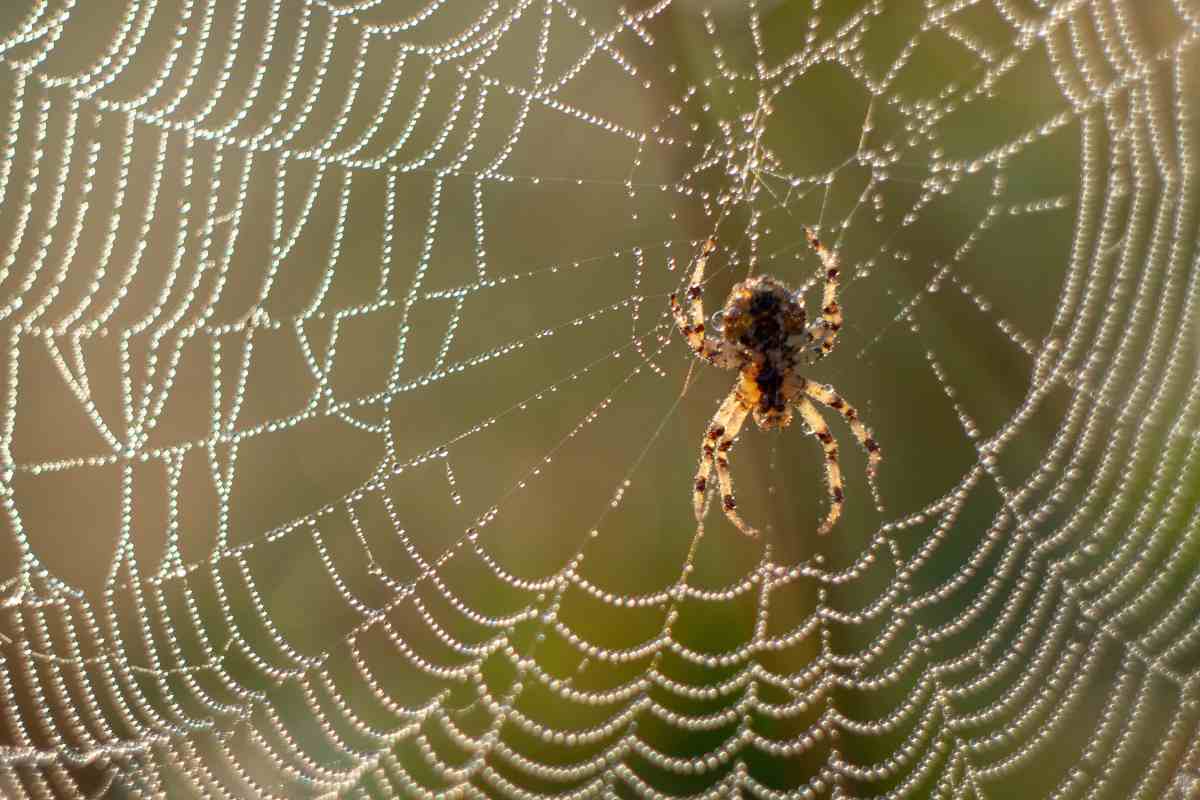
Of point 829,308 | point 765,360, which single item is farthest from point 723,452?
point 829,308

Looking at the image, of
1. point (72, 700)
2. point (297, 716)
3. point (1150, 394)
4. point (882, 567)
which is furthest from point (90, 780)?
point (1150, 394)

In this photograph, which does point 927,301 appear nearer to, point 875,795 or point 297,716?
point 875,795

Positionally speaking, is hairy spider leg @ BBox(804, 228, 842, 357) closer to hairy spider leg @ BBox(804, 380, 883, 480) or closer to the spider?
the spider

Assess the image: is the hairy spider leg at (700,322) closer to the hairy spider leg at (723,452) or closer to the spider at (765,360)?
the spider at (765,360)

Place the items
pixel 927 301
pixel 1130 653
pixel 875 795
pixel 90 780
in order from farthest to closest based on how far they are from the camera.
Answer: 1. pixel 927 301
2. pixel 1130 653
3. pixel 875 795
4. pixel 90 780

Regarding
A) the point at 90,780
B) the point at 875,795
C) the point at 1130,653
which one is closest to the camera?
the point at 90,780

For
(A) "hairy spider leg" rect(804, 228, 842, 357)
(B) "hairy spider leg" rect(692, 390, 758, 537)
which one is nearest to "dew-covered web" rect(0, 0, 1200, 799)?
(B) "hairy spider leg" rect(692, 390, 758, 537)
